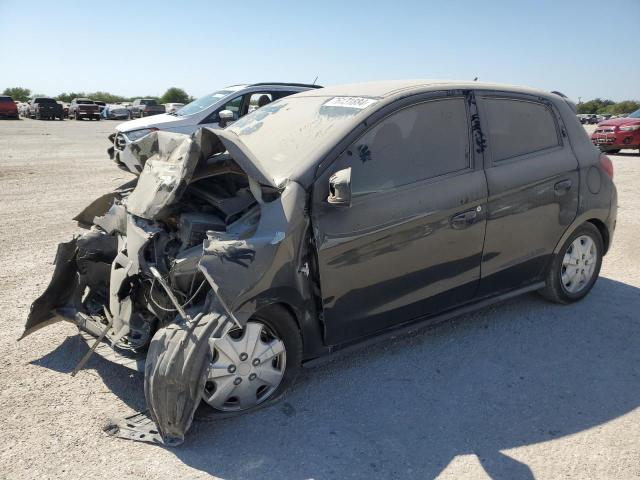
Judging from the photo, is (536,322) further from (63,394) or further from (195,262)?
(63,394)

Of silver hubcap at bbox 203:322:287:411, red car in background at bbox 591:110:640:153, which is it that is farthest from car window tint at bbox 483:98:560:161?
red car in background at bbox 591:110:640:153

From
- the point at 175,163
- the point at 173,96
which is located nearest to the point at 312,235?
the point at 175,163

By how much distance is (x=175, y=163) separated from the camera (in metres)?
3.70

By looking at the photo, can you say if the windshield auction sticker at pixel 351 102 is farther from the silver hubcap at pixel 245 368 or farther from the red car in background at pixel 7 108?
the red car in background at pixel 7 108

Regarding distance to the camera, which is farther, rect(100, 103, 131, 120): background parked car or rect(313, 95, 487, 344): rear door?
rect(100, 103, 131, 120): background parked car

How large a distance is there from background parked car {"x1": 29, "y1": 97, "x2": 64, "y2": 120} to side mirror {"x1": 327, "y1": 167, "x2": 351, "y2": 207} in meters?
41.4

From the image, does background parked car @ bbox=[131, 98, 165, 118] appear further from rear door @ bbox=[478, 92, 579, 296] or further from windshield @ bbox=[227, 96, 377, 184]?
rear door @ bbox=[478, 92, 579, 296]

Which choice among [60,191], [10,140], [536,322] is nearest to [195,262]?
[536,322]

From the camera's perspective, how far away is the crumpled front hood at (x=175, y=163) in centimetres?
327

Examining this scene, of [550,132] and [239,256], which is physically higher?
[550,132]

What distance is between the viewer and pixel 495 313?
456cm

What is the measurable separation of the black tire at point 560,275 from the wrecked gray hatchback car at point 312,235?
0.16 feet

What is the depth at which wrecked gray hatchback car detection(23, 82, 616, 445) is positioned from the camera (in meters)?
3.02

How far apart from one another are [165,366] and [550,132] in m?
3.39
